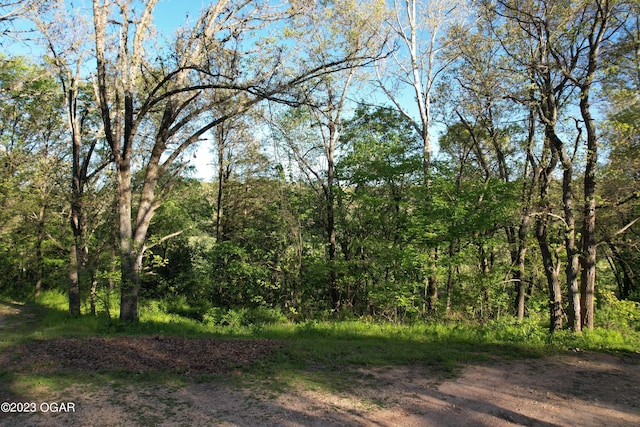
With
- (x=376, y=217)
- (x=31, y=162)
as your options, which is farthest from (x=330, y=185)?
(x=31, y=162)

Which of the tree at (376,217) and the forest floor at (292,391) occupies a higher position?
the tree at (376,217)

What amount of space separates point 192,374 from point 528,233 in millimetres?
11923

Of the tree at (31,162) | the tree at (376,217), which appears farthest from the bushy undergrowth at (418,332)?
the tree at (31,162)

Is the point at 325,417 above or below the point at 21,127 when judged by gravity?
below

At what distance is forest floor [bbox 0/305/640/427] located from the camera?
14.6ft

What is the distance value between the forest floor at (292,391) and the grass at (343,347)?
2.4 inches

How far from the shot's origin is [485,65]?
1141cm

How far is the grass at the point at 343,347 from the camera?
18.5ft

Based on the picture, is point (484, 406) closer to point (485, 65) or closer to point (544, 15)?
point (544, 15)

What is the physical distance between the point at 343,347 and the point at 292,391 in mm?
2856

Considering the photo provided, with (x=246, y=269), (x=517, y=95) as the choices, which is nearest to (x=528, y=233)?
(x=517, y=95)

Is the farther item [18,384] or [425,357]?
[425,357]

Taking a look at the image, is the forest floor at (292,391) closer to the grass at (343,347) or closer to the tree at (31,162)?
the grass at (343,347)

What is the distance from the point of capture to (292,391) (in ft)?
17.4
